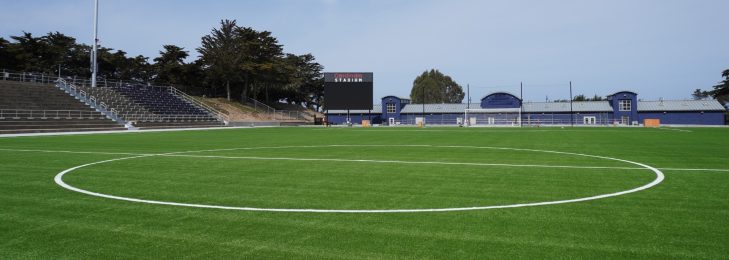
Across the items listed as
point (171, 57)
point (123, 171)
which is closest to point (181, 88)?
point (171, 57)

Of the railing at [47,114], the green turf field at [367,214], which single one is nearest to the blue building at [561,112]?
the railing at [47,114]

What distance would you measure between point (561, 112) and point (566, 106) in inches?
65.9

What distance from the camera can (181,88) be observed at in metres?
70.3

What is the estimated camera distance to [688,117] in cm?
7194

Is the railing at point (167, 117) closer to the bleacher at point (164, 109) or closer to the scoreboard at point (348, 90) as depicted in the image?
the bleacher at point (164, 109)

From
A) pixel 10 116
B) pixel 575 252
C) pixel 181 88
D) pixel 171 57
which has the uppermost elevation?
pixel 171 57

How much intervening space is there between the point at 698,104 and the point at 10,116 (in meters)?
85.0

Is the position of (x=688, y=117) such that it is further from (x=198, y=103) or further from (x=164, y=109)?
(x=164, y=109)

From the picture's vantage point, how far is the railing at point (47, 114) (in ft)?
121

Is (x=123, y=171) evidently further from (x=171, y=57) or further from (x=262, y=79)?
(x=171, y=57)

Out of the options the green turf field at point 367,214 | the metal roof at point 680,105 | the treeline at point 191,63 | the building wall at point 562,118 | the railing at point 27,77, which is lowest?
the green turf field at point 367,214

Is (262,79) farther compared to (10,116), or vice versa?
(262,79)

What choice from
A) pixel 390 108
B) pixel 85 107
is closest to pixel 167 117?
pixel 85 107

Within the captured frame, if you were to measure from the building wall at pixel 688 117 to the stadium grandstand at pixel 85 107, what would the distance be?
6351 centimetres
